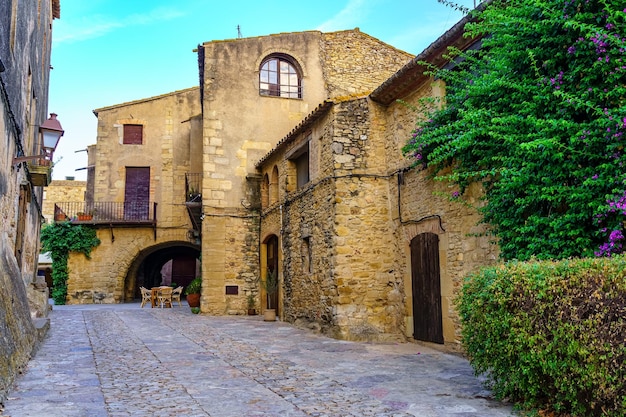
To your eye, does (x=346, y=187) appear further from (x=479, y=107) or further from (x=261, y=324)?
(x=261, y=324)

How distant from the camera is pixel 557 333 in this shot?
3.79 meters

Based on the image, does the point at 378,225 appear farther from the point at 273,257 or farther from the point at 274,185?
the point at 273,257

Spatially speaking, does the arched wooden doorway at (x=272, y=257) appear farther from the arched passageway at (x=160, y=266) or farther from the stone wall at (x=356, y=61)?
the arched passageway at (x=160, y=266)

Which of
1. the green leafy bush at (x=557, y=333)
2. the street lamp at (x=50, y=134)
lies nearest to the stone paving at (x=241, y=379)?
the green leafy bush at (x=557, y=333)

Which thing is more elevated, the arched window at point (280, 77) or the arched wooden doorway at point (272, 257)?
the arched window at point (280, 77)

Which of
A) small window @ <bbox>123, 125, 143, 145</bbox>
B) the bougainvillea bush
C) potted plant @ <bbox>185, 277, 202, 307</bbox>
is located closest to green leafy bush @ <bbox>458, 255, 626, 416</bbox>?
the bougainvillea bush

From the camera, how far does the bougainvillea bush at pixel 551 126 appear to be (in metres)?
5.03

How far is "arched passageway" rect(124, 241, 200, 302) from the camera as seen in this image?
2222 centimetres

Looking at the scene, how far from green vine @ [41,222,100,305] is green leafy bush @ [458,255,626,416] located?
1909 centimetres

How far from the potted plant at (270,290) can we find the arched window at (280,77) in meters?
5.49

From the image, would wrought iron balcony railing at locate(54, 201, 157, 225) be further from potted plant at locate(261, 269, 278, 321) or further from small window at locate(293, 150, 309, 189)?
small window at locate(293, 150, 309, 189)

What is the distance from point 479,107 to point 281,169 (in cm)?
731

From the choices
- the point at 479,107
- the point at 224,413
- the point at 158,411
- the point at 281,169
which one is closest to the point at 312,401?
the point at 224,413

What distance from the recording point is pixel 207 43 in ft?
50.1
